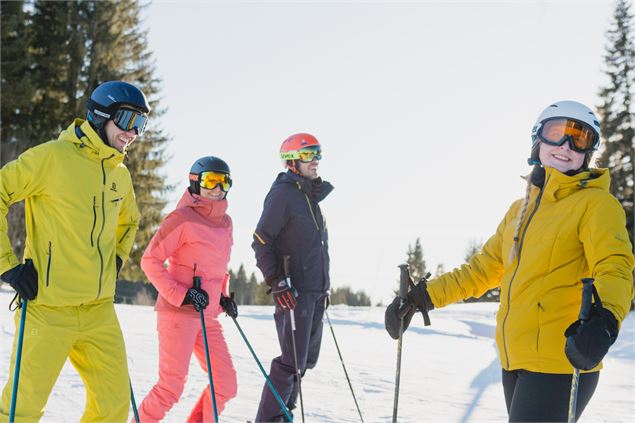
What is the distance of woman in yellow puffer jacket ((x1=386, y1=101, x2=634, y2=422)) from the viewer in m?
2.82

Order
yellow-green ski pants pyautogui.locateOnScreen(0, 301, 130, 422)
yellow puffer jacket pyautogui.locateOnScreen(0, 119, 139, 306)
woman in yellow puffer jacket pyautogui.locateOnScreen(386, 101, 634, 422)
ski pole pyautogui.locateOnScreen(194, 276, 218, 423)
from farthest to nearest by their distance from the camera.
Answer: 1. ski pole pyautogui.locateOnScreen(194, 276, 218, 423)
2. yellow puffer jacket pyautogui.locateOnScreen(0, 119, 139, 306)
3. yellow-green ski pants pyautogui.locateOnScreen(0, 301, 130, 422)
4. woman in yellow puffer jacket pyautogui.locateOnScreen(386, 101, 634, 422)

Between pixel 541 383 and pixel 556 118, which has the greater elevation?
pixel 556 118

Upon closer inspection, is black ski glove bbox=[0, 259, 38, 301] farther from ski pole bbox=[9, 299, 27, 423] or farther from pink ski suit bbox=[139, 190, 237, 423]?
pink ski suit bbox=[139, 190, 237, 423]

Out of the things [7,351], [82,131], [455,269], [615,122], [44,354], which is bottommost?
[7,351]

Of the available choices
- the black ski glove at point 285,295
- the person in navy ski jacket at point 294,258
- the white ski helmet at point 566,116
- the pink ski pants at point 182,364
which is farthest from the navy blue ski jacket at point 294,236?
the white ski helmet at point 566,116

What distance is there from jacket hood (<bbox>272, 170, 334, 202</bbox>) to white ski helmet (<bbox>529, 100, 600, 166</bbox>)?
92.5 inches

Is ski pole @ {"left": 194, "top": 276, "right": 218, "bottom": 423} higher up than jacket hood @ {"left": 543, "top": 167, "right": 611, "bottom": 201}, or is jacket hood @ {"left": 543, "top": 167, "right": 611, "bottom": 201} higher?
jacket hood @ {"left": 543, "top": 167, "right": 611, "bottom": 201}

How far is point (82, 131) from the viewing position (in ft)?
12.6

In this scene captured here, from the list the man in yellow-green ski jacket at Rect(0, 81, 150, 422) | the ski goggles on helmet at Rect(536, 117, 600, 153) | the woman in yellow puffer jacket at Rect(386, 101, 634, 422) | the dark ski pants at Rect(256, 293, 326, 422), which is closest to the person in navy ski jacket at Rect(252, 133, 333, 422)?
the dark ski pants at Rect(256, 293, 326, 422)

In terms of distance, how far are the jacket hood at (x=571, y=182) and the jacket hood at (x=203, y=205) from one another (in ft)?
9.24

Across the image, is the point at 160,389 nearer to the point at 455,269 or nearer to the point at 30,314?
the point at 30,314

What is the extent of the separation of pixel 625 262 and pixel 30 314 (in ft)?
9.89

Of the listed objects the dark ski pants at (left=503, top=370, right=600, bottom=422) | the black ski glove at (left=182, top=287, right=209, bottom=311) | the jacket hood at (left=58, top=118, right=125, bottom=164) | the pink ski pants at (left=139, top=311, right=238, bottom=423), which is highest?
the jacket hood at (left=58, top=118, right=125, bottom=164)

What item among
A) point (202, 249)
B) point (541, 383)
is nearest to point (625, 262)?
point (541, 383)
